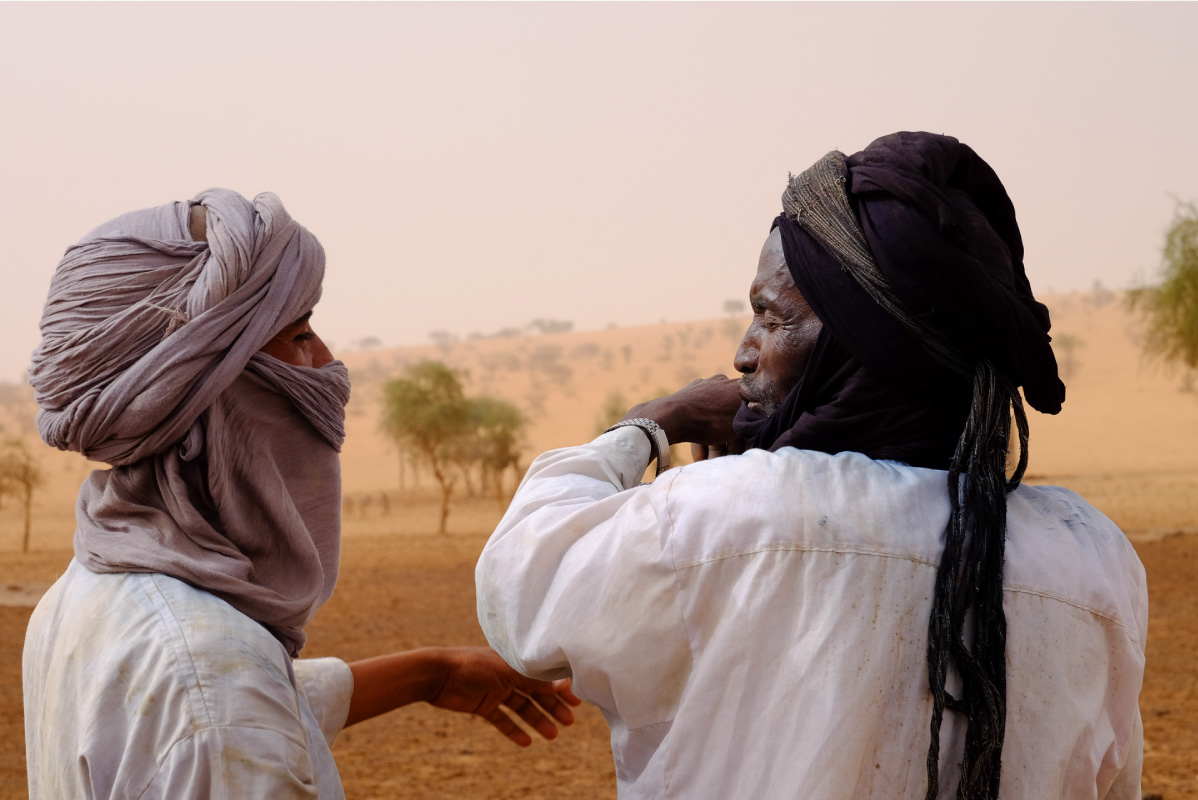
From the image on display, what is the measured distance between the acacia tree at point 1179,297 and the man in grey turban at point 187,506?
21810 millimetres

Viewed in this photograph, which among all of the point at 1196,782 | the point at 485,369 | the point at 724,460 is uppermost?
the point at 724,460

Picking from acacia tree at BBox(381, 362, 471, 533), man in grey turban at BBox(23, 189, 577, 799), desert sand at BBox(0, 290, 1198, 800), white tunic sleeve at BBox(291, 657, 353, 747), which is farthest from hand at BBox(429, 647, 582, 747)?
acacia tree at BBox(381, 362, 471, 533)

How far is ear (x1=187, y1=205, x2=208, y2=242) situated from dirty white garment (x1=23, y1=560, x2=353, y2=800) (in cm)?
69

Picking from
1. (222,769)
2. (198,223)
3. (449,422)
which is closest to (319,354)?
(198,223)

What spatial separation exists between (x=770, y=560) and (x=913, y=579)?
23 centimetres

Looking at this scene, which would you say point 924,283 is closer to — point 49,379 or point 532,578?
point 532,578

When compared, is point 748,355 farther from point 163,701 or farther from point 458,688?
point 458,688

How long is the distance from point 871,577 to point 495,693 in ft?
4.68

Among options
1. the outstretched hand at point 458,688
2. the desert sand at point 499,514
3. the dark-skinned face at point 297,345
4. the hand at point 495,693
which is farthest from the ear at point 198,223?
the desert sand at point 499,514

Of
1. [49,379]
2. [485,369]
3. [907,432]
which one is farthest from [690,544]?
[485,369]

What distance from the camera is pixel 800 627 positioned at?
1689 mm

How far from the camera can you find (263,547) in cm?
219

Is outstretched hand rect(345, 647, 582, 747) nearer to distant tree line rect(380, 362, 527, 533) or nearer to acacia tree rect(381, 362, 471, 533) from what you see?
distant tree line rect(380, 362, 527, 533)

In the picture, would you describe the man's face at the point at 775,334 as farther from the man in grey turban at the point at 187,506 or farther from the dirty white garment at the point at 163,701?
the dirty white garment at the point at 163,701
